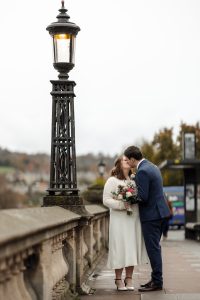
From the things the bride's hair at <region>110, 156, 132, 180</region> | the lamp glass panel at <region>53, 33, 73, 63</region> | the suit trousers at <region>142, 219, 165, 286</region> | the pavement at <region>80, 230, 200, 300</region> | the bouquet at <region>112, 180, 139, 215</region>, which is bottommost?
the pavement at <region>80, 230, 200, 300</region>

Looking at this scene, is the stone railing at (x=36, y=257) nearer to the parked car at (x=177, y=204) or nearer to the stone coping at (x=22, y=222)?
the stone coping at (x=22, y=222)

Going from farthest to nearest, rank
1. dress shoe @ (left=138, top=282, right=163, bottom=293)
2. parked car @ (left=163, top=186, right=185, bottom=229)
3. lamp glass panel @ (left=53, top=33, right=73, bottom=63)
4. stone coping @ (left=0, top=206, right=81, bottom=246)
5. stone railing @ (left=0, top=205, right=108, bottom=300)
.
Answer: parked car @ (left=163, top=186, right=185, bottom=229) → lamp glass panel @ (left=53, top=33, right=73, bottom=63) → dress shoe @ (left=138, top=282, right=163, bottom=293) → stone railing @ (left=0, top=205, right=108, bottom=300) → stone coping @ (left=0, top=206, right=81, bottom=246)

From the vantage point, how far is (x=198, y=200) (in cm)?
3500

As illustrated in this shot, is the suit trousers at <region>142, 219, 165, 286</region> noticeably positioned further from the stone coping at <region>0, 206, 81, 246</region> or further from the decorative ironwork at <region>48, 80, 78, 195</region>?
the stone coping at <region>0, 206, 81, 246</region>

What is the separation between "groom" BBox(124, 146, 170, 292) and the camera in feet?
39.0

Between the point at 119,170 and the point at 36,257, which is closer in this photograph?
the point at 36,257

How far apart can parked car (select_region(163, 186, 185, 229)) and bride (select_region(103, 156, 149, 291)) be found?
51.6 m

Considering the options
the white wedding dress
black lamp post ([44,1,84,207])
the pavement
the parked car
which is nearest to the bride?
the white wedding dress

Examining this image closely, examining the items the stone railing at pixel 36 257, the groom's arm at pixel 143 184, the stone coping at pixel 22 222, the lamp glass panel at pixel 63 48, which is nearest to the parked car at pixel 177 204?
the lamp glass panel at pixel 63 48

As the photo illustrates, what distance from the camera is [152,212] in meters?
11.9

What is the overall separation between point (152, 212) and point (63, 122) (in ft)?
5.36

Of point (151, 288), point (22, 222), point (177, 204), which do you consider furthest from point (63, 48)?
point (177, 204)

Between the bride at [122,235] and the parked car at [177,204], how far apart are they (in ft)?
169

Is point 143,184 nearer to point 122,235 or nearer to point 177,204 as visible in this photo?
point 122,235
